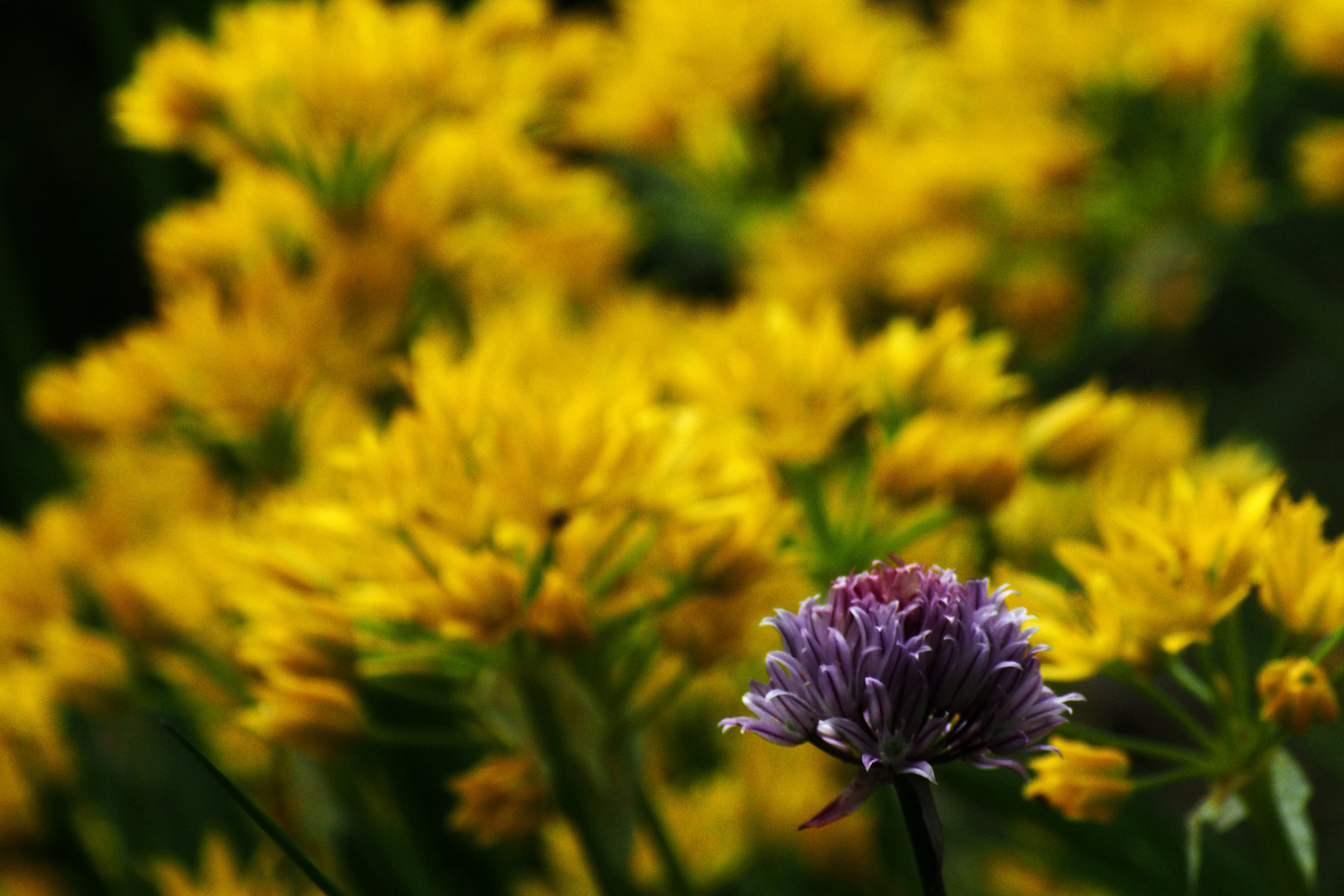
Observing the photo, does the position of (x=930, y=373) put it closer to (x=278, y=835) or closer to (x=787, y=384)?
(x=787, y=384)

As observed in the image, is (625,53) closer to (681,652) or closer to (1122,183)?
(1122,183)

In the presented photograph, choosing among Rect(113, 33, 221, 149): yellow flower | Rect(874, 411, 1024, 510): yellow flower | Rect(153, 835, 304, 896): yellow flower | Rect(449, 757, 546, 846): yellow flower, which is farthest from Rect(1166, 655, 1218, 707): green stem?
Rect(113, 33, 221, 149): yellow flower

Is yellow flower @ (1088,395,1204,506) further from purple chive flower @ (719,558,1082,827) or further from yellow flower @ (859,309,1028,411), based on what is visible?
purple chive flower @ (719,558,1082,827)

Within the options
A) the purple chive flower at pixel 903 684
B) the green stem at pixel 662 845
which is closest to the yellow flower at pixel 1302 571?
the purple chive flower at pixel 903 684

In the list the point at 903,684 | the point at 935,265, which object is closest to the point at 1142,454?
the point at 935,265

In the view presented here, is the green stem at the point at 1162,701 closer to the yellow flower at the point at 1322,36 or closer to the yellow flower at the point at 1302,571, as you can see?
the yellow flower at the point at 1302,571

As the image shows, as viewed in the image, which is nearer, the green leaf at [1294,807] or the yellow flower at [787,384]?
the green leaf at [1294,807]

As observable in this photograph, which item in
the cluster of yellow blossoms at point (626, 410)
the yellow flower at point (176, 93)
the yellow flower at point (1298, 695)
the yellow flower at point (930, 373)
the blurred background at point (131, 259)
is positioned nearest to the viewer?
the yellow flower at point (1298, 695)
